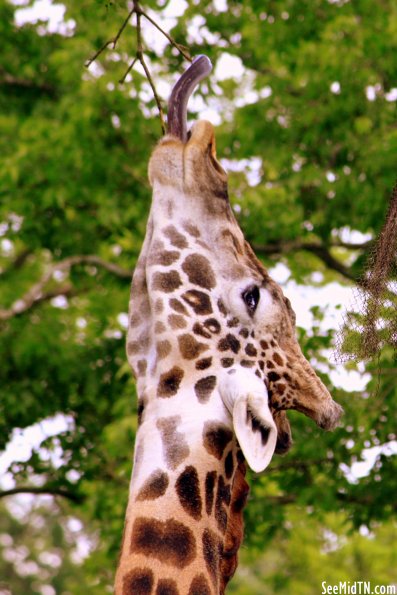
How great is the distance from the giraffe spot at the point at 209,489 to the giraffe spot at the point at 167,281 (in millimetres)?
591

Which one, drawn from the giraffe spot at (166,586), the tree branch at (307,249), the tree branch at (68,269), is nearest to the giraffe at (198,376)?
the giraffe spot at (166,586)

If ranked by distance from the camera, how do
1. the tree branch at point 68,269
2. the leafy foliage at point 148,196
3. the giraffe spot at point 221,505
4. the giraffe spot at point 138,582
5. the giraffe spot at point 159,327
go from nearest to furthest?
the giraffe spot at point 138,582 → the giraffe spot at point 221,505 → the giraffe spot at point 159,327 → the leafy foliage at point 148,196 → the tree branch at point 68,269

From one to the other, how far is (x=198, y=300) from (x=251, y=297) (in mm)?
170

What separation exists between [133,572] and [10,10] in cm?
1047

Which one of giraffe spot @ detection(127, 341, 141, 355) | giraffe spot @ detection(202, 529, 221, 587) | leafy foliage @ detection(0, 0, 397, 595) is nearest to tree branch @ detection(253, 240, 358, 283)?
leafy foliage @ detection(0, 0, 397, 595)

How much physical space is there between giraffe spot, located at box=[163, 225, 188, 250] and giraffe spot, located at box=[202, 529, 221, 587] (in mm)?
897

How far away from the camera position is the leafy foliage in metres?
8.84

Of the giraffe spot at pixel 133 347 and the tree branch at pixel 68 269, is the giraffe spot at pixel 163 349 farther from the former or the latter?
the tree branch at pixel 68 269

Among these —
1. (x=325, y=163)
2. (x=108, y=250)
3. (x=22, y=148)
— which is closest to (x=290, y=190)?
(x=325, y=163)

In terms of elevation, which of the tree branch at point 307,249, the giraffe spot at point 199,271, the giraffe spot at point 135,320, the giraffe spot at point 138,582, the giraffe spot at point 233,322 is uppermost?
the tree branch at point 307,249

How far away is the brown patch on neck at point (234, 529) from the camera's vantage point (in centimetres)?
330

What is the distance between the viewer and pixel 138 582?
2.98 meters

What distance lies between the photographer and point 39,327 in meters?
11.5

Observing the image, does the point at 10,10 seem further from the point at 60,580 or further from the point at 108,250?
the point at 60,580
